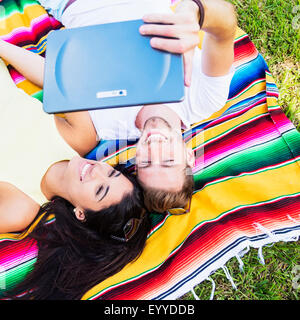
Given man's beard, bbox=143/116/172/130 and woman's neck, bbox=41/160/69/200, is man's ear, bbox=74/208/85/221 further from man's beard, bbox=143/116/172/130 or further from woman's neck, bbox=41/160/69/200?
man's beard, bbox=143/116/172/130

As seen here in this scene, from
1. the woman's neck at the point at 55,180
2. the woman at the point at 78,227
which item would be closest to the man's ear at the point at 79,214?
the woman at the point at 78,227

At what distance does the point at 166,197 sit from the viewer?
171 cm

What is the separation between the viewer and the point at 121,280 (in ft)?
5.96

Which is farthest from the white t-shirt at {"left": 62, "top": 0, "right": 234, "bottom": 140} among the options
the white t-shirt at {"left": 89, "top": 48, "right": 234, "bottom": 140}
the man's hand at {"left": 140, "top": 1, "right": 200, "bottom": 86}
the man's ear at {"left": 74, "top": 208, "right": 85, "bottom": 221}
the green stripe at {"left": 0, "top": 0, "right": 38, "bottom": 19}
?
the man's hand at {"left": 140, "top": 1, "right": 200, "bottom": 86}

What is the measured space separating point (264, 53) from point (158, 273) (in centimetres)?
179

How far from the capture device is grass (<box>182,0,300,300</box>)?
182cm

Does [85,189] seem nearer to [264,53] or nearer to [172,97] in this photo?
[172,97]

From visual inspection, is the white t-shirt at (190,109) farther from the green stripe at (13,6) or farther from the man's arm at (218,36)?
the green stripe at (13,6)

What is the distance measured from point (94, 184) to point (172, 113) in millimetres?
669

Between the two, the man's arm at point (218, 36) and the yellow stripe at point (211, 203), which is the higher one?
the man's arm at point (218, 36)

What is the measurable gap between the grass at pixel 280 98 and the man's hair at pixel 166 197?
503 millimetres

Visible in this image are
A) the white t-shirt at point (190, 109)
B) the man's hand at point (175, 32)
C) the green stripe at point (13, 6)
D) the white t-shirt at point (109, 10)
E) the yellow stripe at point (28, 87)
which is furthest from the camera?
the green stripe at point (13, 6)

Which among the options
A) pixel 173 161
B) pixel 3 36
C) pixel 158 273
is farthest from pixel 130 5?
pixel 158 273

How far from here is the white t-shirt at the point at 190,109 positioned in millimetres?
1869
